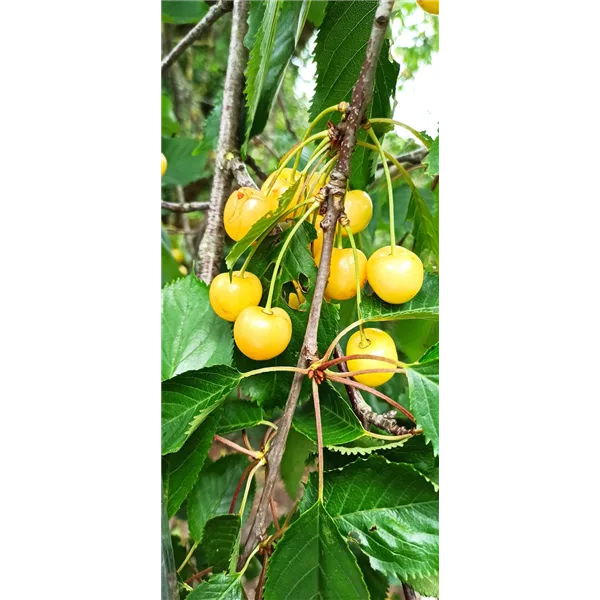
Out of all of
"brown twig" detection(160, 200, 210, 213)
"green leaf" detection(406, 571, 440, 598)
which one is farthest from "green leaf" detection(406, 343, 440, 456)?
"brown twig" detection(160, 200, 210, 213)

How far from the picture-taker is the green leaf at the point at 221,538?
0.44m

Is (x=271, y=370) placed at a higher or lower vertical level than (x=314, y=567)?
higher

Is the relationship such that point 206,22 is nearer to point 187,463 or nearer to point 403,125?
point 403,125

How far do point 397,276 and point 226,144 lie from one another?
10.9 inches

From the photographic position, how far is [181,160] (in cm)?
100

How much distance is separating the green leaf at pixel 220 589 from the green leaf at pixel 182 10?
70cm

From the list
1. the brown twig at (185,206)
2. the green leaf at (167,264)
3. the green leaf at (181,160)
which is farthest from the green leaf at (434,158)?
the green leaf at (181,160)

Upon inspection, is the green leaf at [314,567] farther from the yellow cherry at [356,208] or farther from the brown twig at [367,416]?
the yellow cherry at [356,208]

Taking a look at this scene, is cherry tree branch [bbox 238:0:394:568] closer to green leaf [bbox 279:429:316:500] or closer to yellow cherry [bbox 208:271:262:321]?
yellow cherry [bbox 208:271:262:321]

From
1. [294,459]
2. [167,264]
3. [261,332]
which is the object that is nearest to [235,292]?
[261,332]
